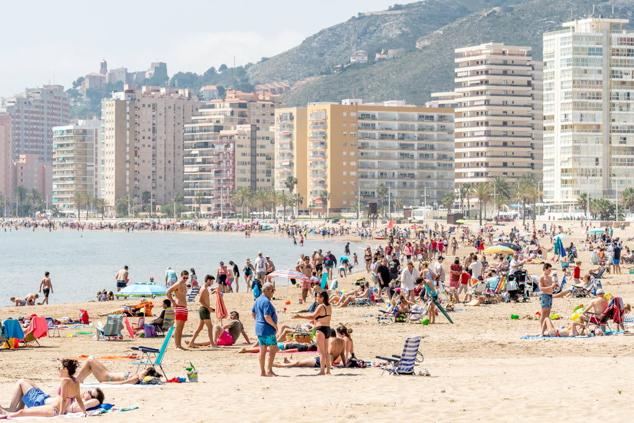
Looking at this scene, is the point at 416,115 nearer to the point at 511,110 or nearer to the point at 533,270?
the point at 511,110

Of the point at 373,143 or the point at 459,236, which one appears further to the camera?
the point at 373,143

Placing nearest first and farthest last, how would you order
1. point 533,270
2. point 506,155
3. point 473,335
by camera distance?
point 473,335 < point 533,270 < point 506,155

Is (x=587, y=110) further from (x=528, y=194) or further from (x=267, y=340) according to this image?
(x=267, y=340)

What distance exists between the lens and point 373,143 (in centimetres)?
18862

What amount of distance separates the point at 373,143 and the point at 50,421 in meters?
174

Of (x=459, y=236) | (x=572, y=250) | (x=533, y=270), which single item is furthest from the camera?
(x=459, y=236)

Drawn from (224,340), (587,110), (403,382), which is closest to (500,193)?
(587,110)

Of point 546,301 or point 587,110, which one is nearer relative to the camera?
point 546,301

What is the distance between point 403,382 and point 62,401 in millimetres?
4893

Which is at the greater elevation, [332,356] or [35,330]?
[332,356]

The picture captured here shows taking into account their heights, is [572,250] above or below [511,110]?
below

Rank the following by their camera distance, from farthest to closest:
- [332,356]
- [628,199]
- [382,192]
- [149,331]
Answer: [382,192] < [628,199] < [149,331] < [332,356]

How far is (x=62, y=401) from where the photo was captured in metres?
15.4

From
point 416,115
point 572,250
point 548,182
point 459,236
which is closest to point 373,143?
point 416,115
